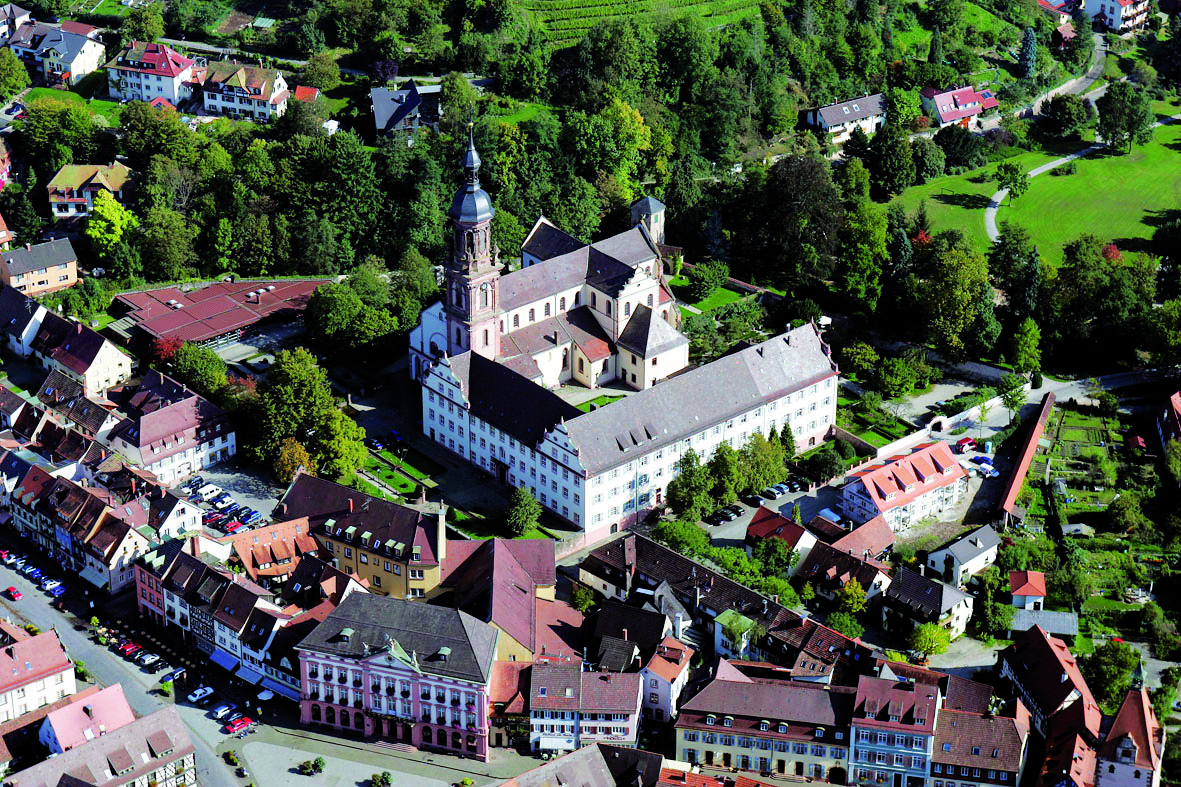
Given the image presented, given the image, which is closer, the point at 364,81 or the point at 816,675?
the point at 816,675

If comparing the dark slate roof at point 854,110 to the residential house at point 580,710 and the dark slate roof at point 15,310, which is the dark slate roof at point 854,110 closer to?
the dark slate roof at point 15,310

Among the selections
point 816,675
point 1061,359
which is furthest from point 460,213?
point 1061,359

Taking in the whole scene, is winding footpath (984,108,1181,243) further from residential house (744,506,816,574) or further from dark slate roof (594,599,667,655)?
dark slate roof (594,599,667,655)

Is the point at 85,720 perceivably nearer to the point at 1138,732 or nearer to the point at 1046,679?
the point at 1046,679

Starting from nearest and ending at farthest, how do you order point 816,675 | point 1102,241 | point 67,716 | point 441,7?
point 67,716, point 816,675, point 1102,241, point 441,7

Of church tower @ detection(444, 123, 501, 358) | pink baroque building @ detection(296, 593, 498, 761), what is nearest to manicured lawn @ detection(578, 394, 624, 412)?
church tower @ detection(444, 123, 501, 358)

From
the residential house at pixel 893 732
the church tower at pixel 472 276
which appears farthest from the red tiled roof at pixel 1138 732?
the church tower at pixel 472 276

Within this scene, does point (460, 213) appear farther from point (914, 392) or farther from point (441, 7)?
point (441, 7)
